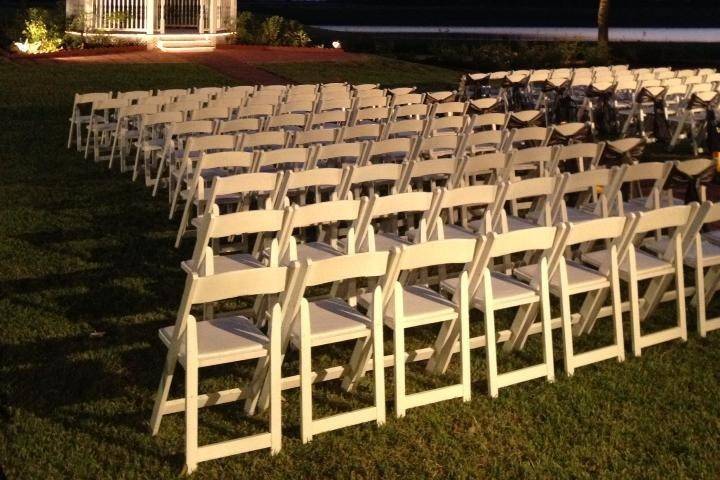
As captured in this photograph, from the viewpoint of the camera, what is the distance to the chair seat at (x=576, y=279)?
6.03 m

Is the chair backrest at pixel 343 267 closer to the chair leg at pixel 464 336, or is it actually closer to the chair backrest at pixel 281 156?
the chair leg at pixel 464 336

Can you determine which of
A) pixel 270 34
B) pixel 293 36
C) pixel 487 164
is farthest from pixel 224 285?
pixel 293 36

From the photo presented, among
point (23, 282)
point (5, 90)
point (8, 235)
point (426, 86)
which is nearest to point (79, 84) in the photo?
point (5, 90)

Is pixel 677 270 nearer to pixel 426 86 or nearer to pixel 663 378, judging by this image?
pixel 663 378

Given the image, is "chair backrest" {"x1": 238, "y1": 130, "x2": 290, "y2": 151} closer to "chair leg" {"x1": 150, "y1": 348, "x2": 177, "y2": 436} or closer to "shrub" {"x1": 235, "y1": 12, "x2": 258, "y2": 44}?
"chair leg" {"x1": 150, "y1": 348, "x2": 177, "y2": 436}

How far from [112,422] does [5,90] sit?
16555 mm

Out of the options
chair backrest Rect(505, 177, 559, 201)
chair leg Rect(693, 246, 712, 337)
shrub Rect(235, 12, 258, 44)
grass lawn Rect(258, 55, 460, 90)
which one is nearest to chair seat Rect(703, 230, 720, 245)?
chair leg Rect(693, 246, 712, 337)

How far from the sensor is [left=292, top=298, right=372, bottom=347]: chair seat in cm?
509

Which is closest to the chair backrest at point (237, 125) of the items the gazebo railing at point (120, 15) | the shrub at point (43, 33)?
the shrub at point (43, 33)

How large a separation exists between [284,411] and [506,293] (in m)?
1.47

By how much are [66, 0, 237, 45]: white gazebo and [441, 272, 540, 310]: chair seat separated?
24134mm

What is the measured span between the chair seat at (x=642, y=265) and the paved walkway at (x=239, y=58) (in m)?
17.4

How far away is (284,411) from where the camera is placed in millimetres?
5391

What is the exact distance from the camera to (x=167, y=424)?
5.18 meters
